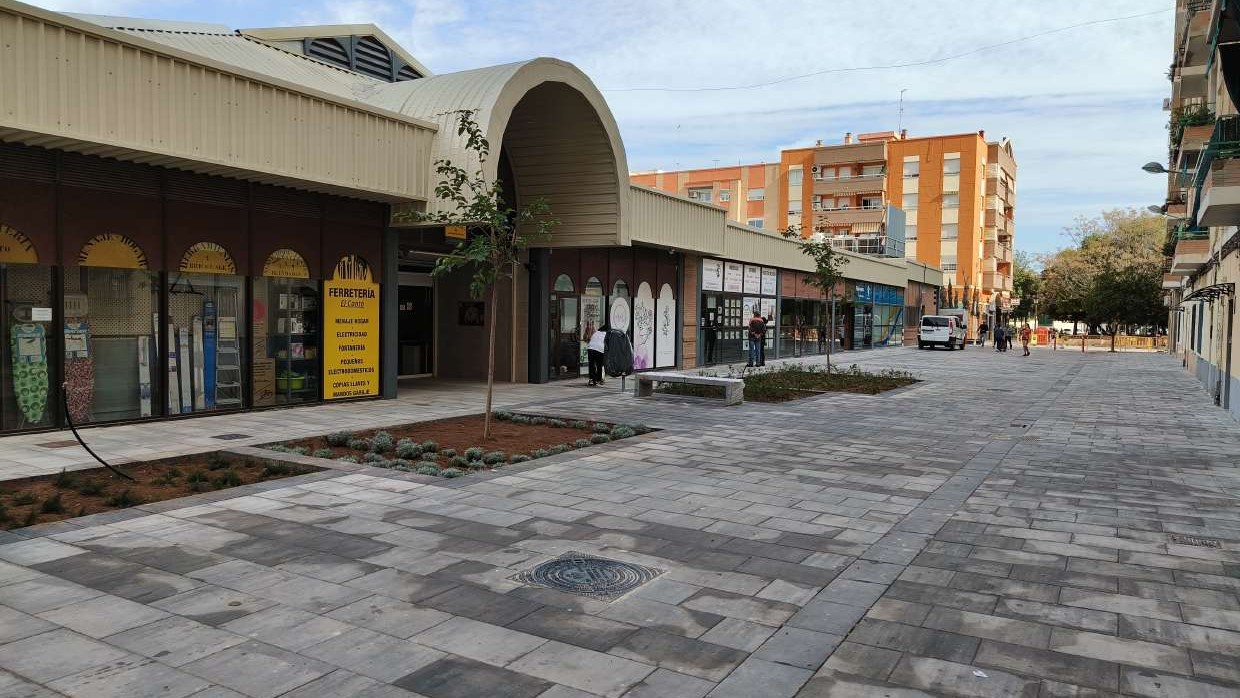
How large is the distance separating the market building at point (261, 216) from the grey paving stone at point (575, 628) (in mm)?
5887

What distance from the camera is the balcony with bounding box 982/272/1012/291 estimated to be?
7581 centimetres

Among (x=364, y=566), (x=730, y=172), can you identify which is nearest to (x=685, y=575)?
(x=364, y=566)

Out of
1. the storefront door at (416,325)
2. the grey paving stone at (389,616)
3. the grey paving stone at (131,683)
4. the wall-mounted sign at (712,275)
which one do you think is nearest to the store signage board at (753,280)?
the wall-mounted sign at (712,275)

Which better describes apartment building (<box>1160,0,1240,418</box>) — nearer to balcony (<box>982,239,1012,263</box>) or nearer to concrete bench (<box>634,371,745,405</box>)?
concrete bench (<box>634,371,745,405</box>)

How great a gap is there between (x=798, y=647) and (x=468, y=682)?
171 centimetres

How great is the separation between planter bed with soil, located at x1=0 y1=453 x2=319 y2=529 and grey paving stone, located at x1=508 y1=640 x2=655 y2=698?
4574 mm

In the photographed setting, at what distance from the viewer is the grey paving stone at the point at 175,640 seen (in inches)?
162

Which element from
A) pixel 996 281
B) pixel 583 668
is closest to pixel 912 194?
pixel 996 281

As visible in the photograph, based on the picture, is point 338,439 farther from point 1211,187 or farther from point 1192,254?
point 1192,254

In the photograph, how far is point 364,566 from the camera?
5578mm

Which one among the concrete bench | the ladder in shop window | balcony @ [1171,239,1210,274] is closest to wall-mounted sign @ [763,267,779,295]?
balcony @ [1171,239,1210,274]

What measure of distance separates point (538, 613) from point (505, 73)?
12.0 metres

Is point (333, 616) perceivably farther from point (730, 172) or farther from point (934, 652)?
point (730, 172)

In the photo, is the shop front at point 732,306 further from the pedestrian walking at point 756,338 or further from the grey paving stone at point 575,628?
the grey paving stone at point 575,628
